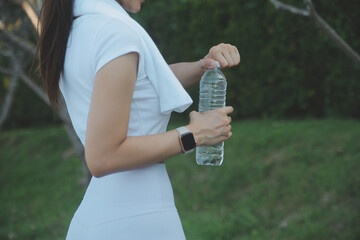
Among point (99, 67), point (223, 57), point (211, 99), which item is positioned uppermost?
point (99, 67)

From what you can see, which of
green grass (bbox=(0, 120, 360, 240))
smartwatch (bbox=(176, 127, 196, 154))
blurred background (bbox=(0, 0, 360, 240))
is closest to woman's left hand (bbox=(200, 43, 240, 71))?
smartwatch (bbox=(176, 127, 196, 154))

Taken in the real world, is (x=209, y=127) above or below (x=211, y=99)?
above

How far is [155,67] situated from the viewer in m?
1.51

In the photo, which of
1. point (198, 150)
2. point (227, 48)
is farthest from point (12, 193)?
point (227, 48)

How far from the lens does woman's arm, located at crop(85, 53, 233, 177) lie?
1356 mm

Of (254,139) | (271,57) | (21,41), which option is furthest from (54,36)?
(271,57)

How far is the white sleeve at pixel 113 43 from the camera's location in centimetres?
137

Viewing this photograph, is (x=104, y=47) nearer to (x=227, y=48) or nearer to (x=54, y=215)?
(x=227, y=48)

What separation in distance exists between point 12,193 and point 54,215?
1894 mm

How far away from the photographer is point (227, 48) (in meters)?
1.90

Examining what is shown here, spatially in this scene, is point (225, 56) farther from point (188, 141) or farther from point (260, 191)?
point (260, 191)

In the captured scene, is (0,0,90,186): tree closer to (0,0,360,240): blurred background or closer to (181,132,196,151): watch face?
(0,0,360,240): blurred background

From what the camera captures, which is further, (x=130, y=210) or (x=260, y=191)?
(x=260, y=191)

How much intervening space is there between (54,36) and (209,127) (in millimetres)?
621
